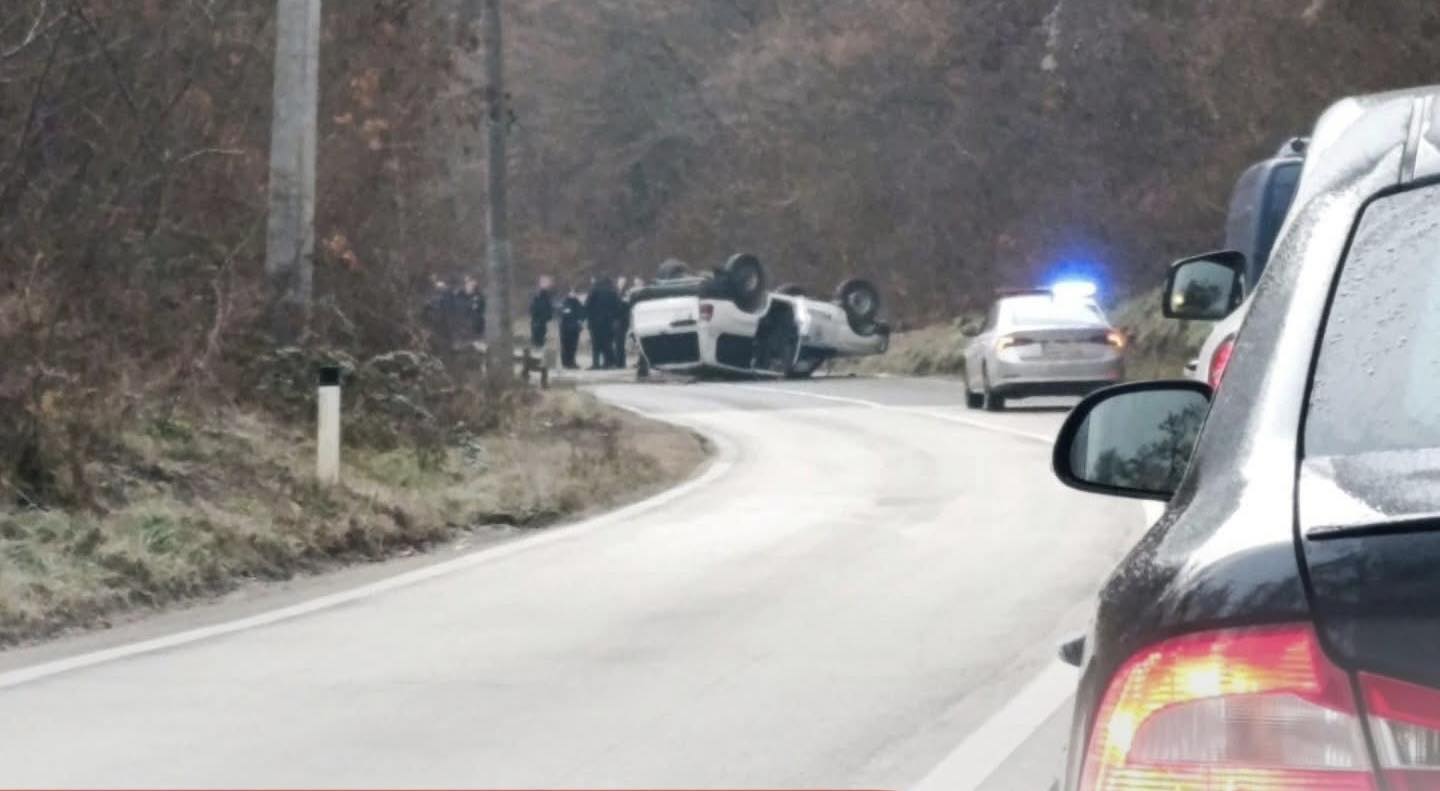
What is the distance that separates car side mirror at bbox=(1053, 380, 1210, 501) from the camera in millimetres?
4125

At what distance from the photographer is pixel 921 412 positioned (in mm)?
30797

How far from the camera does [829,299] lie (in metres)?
45.4

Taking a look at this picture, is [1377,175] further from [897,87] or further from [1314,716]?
[897,87]

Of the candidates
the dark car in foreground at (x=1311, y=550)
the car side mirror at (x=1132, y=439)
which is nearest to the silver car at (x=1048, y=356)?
the car side mirror at (x=1132, y=439)

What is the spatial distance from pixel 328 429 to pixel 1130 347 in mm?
22775

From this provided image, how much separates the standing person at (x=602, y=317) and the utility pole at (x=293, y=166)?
30.0 meters

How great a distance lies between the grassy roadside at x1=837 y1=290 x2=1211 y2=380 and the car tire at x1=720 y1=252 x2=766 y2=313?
2798mm

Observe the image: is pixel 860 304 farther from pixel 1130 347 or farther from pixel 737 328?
pixel 1130 347

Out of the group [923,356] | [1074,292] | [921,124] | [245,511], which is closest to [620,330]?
[923,356]

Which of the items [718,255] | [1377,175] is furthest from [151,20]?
[718,255]

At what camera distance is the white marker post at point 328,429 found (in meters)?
16.0

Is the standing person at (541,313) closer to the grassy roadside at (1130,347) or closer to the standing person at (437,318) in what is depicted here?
the grassy roadside at (1130,347)

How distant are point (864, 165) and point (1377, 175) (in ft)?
168

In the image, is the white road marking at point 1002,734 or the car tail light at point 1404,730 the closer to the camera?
the car tail light at point 1404,730
